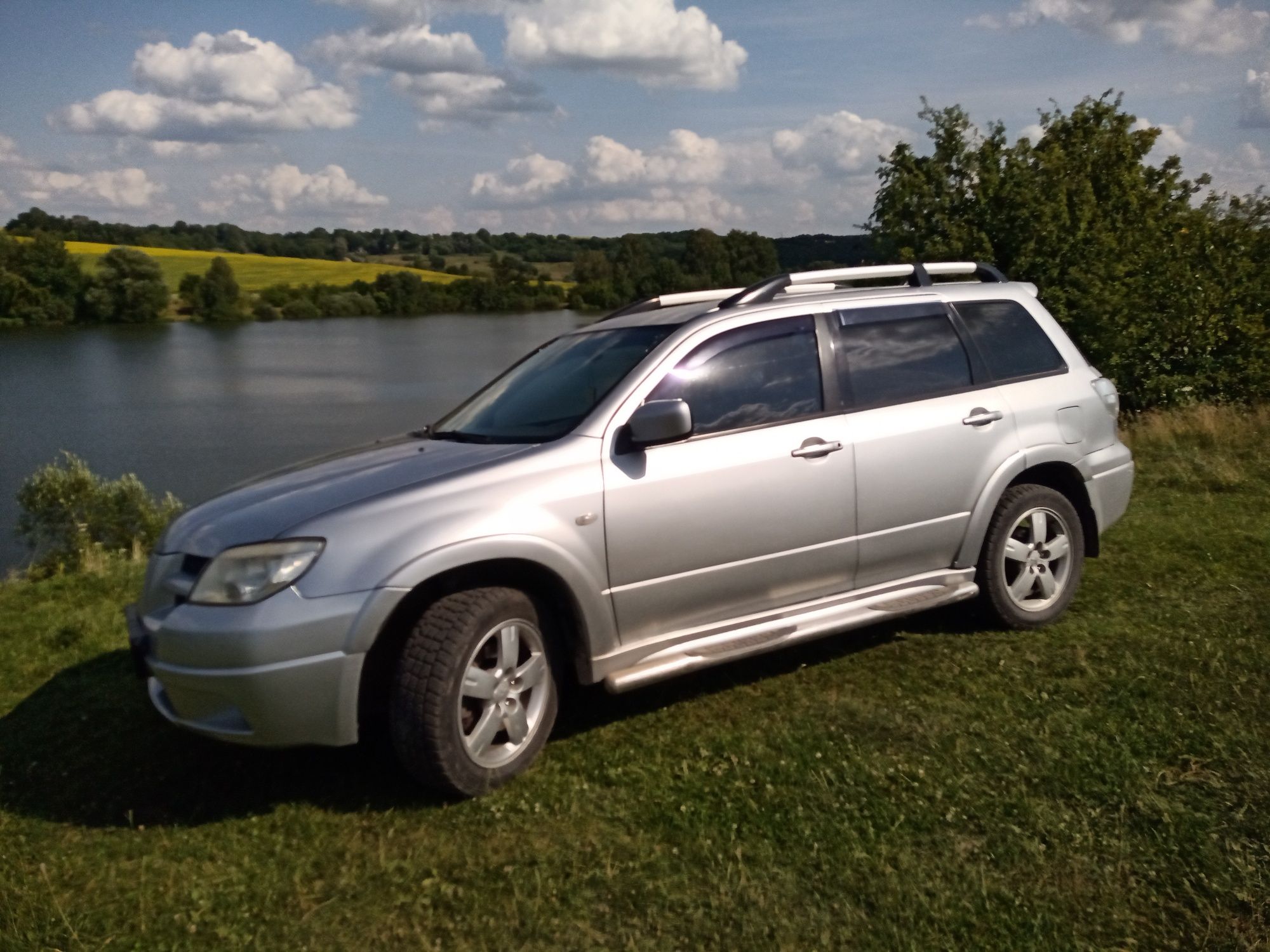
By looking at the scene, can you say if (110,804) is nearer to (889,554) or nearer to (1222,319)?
(889,554)

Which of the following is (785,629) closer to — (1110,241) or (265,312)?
(1110,241)

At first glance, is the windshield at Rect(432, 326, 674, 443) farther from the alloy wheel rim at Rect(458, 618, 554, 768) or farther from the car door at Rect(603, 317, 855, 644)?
the alloy wheel rim at Rect(458, 618, 554, 768)

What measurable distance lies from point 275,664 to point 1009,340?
392 centimetres

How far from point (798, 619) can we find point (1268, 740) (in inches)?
70.6

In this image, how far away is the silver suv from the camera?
150 inches

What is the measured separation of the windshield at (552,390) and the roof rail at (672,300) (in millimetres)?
390

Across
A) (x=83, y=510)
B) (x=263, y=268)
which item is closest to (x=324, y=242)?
(x=263, y=268)

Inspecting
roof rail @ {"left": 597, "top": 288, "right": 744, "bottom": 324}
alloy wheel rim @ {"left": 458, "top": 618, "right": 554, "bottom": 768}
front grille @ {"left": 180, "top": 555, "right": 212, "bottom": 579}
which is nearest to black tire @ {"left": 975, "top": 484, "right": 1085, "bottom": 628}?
roof rail @ {"left": 597, "top": 288, "right": 744, "bottom": 324}

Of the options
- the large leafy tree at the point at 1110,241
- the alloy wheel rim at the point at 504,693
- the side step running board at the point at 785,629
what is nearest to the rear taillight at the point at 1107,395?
the side step running board at the point at 785,629

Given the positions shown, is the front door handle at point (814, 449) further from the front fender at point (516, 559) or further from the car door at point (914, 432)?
the front fender at point (516, 559)

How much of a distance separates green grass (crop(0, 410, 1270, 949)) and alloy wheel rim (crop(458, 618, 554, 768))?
169 mm

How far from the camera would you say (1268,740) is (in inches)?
164

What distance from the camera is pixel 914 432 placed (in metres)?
5.11

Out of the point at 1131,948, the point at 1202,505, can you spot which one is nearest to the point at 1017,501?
the point at 1131,948
